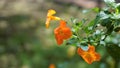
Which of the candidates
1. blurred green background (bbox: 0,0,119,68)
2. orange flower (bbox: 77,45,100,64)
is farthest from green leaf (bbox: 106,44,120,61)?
blurred green background (bbox: 0,0,119,68)

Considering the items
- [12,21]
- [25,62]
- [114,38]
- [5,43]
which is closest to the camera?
[114,38]

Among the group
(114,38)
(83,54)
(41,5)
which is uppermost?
(83,54)

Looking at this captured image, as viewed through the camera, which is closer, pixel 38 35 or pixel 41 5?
pixel 38 35

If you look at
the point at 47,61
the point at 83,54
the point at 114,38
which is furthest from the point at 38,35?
the point at 83,54

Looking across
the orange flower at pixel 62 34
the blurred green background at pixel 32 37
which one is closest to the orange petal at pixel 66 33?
the orange flower at pixel 62 34

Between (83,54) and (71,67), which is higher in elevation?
(83,54)

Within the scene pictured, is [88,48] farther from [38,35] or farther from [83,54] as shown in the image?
[38,35]

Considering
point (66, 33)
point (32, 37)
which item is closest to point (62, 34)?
point (66, 33)

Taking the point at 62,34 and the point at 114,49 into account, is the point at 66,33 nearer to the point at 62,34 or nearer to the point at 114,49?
the point at 62,34

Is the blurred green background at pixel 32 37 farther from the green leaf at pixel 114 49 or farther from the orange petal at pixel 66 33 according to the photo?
the orange petal at pixel 66 33
